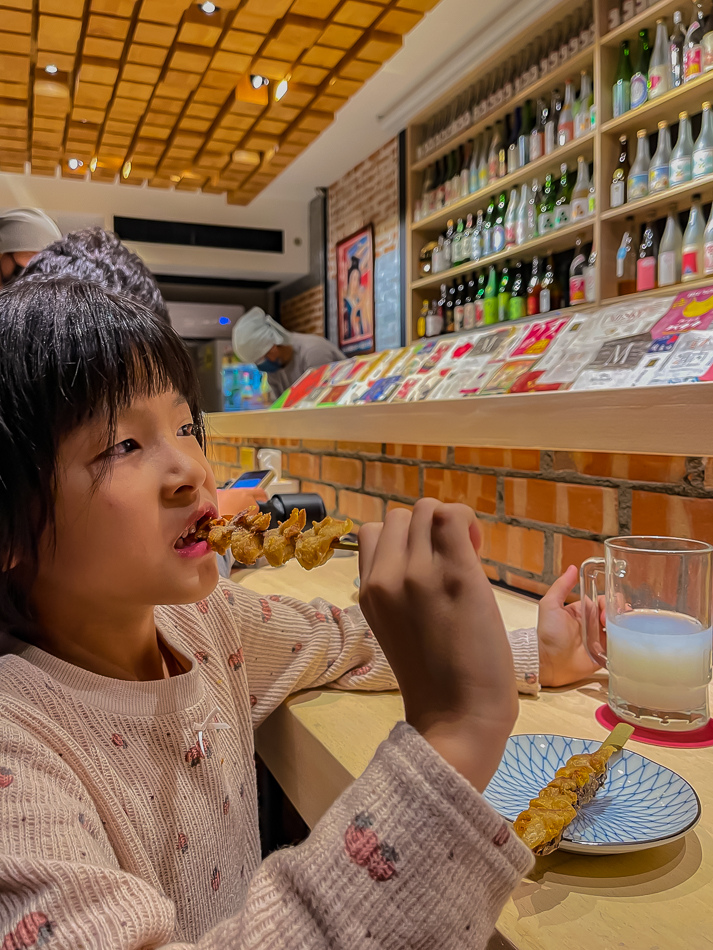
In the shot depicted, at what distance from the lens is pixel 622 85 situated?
3.56m

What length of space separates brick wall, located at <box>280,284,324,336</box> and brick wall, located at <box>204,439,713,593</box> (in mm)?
5274

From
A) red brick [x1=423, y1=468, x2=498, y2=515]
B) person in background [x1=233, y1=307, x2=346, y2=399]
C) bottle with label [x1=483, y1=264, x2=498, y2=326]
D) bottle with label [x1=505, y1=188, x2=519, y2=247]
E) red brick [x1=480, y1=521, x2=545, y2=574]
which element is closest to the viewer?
red brick [x1=480, y1=521, x2=545, y2=574]

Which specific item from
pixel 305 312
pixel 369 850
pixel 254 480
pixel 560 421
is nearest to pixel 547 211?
pixel 254 480

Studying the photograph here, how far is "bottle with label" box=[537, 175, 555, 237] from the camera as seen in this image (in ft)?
13.5

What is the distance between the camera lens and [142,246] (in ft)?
21.9

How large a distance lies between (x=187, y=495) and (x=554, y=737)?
538mm

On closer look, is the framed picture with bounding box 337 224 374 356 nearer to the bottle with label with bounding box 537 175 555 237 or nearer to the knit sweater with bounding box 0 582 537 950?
the bottle with label with bounding box 537 175 555 237

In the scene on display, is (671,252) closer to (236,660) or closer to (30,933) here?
(236,660)

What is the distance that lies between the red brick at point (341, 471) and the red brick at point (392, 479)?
69 mm

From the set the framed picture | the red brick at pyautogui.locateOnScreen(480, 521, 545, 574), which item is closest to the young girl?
the red brick at pyautogui.locateOnScreen(480, 521, 545, 574)

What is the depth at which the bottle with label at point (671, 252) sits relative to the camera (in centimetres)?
340

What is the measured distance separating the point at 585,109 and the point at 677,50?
561 mm

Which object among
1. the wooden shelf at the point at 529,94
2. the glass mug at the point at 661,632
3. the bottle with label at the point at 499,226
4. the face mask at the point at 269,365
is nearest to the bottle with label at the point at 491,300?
the bottle with label at the point at 499,226

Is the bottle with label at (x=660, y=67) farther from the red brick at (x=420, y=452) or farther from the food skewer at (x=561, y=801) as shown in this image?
the food skewer at (x=561, y=801)
